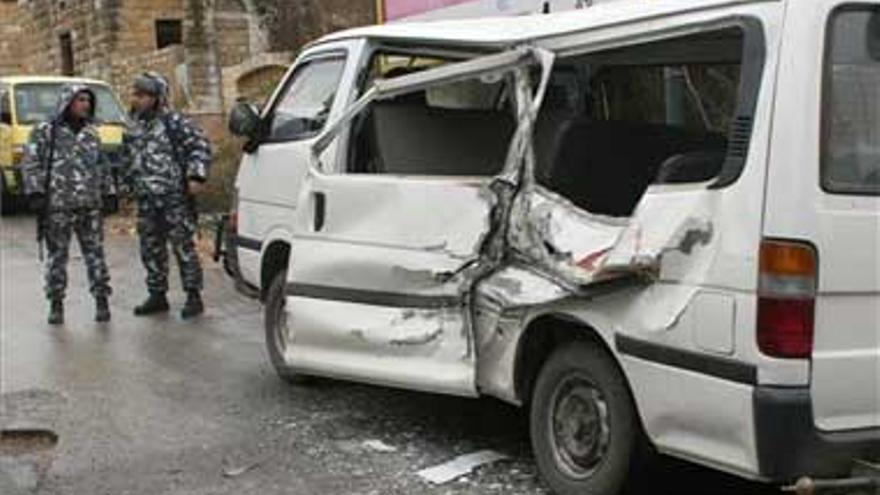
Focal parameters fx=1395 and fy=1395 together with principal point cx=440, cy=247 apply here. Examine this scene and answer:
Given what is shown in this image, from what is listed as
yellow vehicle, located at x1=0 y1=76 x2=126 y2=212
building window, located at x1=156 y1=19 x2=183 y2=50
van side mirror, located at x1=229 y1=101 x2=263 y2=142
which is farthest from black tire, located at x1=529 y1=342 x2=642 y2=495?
building window, located at x1=156 y1=19 x2=183 y2=50

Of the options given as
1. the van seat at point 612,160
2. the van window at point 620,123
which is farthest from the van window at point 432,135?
the van seat at point 612,160

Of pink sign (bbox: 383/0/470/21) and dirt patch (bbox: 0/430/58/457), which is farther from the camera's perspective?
pink sign (bbox: 383/0/470/21)

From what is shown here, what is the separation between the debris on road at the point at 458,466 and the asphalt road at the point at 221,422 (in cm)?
6

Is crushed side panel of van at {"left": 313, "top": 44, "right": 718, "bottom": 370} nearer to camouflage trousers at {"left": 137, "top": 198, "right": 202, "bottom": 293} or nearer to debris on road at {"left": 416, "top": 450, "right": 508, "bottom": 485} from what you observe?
debris on road at {"left": 416, "top": 450, "right": 508, "bottom": 485}

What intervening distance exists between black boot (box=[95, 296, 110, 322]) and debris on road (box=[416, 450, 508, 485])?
4652 mm

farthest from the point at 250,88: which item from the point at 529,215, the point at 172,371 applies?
the point at 529,215

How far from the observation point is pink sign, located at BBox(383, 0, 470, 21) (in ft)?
38.8

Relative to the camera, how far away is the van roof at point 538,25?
501cm

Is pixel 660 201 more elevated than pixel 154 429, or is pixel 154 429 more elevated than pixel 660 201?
pixel 660 201

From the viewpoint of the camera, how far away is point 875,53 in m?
4.49

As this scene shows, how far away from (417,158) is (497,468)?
64.8 inches

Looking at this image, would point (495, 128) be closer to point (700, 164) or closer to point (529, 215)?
point (529, 215)

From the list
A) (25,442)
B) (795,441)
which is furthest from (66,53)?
(795,441)

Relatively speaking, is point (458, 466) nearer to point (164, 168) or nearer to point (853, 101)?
point (853, 101)
